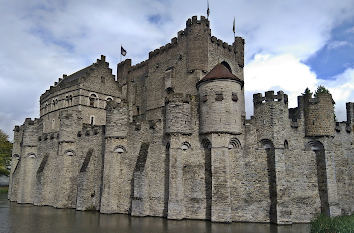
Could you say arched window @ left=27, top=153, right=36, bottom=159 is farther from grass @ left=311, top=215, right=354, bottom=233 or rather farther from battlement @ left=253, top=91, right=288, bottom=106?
grass @ left=311, top=215, right=354, bottom=233

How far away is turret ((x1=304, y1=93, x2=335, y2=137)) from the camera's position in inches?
829

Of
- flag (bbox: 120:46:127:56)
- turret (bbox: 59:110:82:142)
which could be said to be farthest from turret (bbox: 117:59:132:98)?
turret (bbox: 59:110:82:142)

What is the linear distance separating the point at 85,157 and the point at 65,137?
3245 mm

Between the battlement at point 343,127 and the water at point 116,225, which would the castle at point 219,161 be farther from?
the water at point 116,225

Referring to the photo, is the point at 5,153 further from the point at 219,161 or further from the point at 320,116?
the point at 320,116

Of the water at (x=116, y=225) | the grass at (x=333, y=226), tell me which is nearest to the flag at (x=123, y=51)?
the water at (x=116, y=225)

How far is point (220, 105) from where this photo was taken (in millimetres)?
20969

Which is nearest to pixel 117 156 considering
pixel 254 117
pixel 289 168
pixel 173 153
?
pixel 173 153

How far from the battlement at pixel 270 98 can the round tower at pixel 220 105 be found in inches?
51.3

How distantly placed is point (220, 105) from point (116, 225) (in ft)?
33.4

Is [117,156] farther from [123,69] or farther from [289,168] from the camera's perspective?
[123,69]

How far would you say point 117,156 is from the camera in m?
23.8

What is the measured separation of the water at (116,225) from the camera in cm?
1622

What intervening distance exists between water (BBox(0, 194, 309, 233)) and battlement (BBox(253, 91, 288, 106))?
8046 mm
